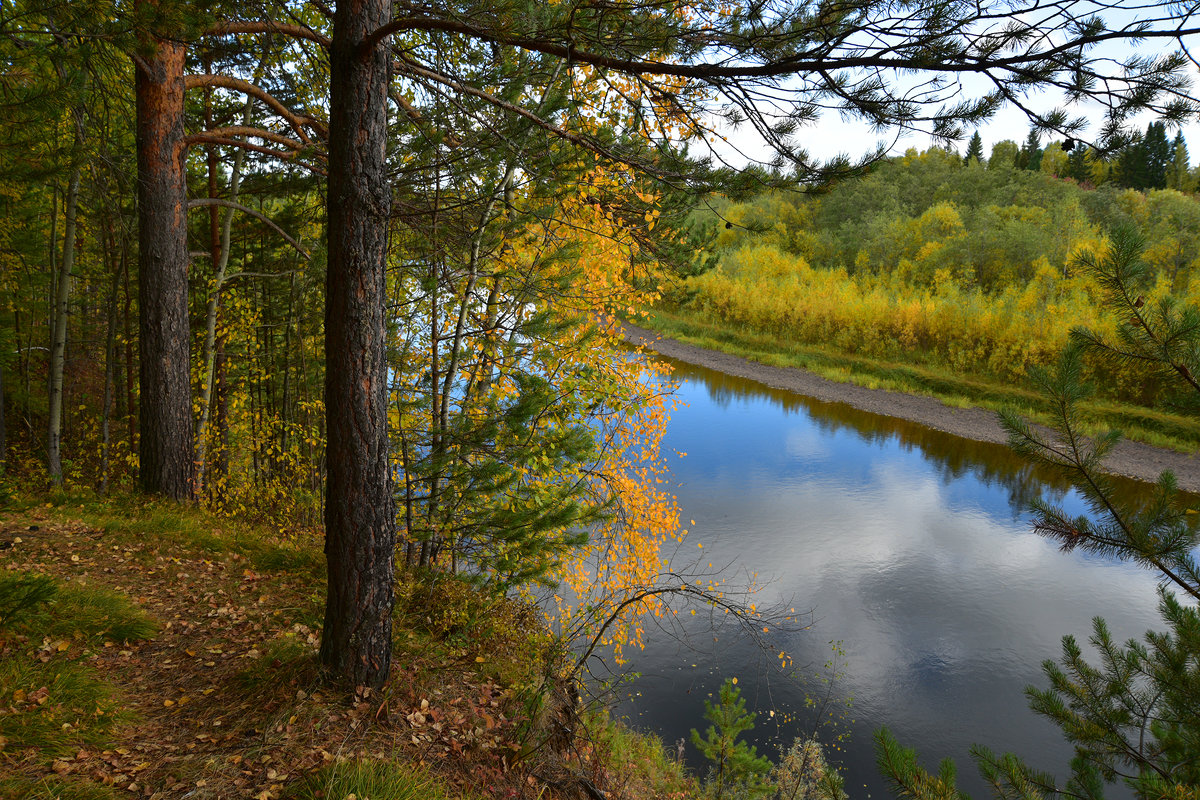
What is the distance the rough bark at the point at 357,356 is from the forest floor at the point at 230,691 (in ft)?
1.27

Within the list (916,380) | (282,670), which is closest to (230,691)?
(282,670)

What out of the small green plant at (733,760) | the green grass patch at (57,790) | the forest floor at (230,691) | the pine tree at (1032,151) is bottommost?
the small green plant at (733,760)

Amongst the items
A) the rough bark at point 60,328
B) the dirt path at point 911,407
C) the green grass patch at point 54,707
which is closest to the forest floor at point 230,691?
the green grass patch at point 54,707

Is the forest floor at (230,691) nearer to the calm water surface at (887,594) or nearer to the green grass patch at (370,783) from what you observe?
the green grass patch at (370,783)

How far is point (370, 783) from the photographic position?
8.10ft

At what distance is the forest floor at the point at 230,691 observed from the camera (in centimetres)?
245

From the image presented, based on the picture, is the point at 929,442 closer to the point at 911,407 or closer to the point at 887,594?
the point at 911,407

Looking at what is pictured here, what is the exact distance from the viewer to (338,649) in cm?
300

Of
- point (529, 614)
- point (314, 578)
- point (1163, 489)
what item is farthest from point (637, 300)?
point (1163, 489)

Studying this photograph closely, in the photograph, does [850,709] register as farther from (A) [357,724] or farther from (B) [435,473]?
(A) [357,724]

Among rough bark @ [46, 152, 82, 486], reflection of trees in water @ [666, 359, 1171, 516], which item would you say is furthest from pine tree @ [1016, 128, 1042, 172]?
reflection of trees in water @ [666, 359, 1171, 516]

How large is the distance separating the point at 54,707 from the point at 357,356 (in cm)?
192

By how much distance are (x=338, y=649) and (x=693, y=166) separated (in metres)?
3.06

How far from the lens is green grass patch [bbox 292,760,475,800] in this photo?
2.40m
